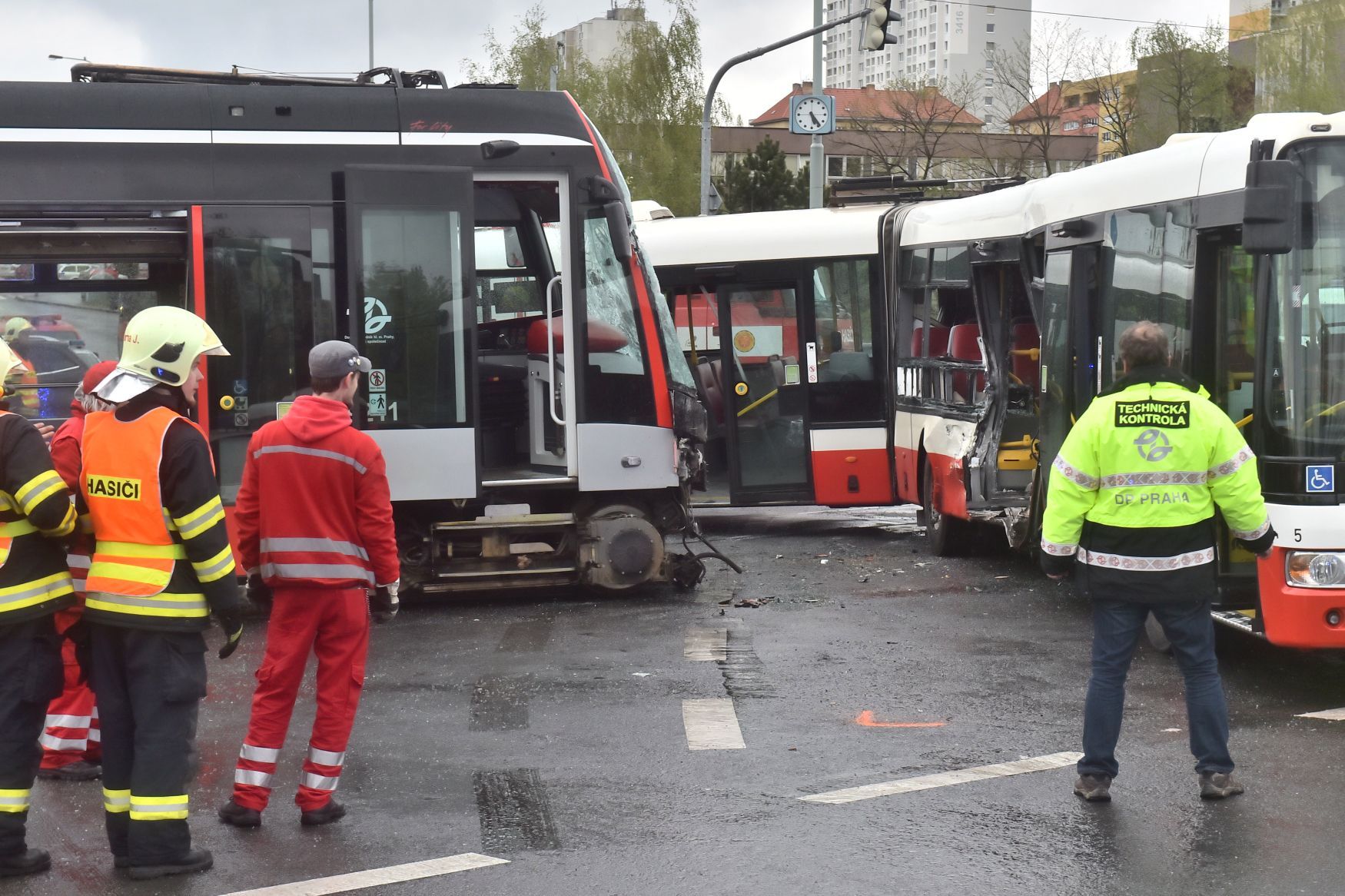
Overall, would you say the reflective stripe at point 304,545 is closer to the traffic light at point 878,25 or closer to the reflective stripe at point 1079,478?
the reflective stripe at point 1079,478

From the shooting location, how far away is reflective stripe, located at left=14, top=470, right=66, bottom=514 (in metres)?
5.34

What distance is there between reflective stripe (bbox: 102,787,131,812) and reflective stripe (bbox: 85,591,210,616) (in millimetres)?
624

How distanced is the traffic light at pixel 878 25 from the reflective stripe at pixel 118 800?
16.9 metres

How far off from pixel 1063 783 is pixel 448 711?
9.89 feet

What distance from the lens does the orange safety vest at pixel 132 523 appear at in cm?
537

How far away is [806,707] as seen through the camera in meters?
7.98

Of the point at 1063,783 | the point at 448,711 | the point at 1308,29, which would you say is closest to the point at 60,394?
the point at 448,711

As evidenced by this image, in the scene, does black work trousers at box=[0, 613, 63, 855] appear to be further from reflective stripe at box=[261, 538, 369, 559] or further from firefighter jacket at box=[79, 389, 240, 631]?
reflective stripe at box=[261, 538, 369, 559]

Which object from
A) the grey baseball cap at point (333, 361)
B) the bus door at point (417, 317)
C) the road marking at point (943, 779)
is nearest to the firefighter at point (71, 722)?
the grey baseball cap at point (333, 361)

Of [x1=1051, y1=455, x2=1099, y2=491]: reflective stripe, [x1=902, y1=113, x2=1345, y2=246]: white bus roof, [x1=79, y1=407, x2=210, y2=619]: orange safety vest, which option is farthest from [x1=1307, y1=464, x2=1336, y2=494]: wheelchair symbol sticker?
[x1=79, y1=407, x2=210, y2=619]: orange safety vest

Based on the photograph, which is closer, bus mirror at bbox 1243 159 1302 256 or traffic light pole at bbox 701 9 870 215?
bus mirror at bbox 1243 159 1302 256

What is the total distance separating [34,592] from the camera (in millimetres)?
5449

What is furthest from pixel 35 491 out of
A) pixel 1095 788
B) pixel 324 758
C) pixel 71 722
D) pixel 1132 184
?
pixel 1132 184

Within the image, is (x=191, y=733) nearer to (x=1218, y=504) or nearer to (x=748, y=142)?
(x=1218, y=504)
